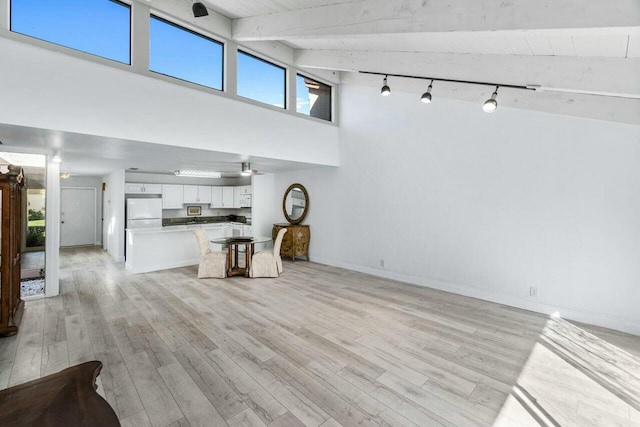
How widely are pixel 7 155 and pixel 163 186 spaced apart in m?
4.29

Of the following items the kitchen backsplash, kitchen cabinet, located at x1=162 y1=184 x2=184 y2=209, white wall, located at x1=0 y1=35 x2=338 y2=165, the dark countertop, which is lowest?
the dark countertop

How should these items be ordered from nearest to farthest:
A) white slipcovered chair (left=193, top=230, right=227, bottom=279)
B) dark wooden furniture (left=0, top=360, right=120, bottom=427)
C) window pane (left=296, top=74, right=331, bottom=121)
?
dark wooden furniture (left=0, top=360, right=120, bottom=427) → white slipcovered chair (left=193, top=230, right=227, bottom=279) → window pane (left=296, top=74, right=331, bottom=121)

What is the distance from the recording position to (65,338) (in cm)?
313

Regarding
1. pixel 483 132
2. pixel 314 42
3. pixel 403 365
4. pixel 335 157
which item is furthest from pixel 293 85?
pixel 403 365

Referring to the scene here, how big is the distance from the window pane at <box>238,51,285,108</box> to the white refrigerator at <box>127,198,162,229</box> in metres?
5.09

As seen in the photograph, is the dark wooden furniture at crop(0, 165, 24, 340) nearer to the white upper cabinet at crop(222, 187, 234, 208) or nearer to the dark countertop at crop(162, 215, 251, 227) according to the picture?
the dark countertop at crop(162, 215, 251, 227)

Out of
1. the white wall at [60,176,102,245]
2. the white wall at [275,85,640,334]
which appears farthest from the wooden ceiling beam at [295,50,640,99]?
the white wall at [60,176,102,245]

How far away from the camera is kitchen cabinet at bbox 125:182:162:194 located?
8016 millimetres

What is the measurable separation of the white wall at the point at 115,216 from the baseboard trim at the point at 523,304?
6.16 m

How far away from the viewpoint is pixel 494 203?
4332mm

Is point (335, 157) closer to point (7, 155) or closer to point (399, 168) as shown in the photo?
point (399, 168)

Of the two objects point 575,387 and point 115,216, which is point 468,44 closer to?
point 575,387

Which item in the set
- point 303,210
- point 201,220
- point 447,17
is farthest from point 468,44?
point 201,220

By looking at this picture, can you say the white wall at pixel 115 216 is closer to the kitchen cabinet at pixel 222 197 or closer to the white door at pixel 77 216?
the white door at pixel 77 216
